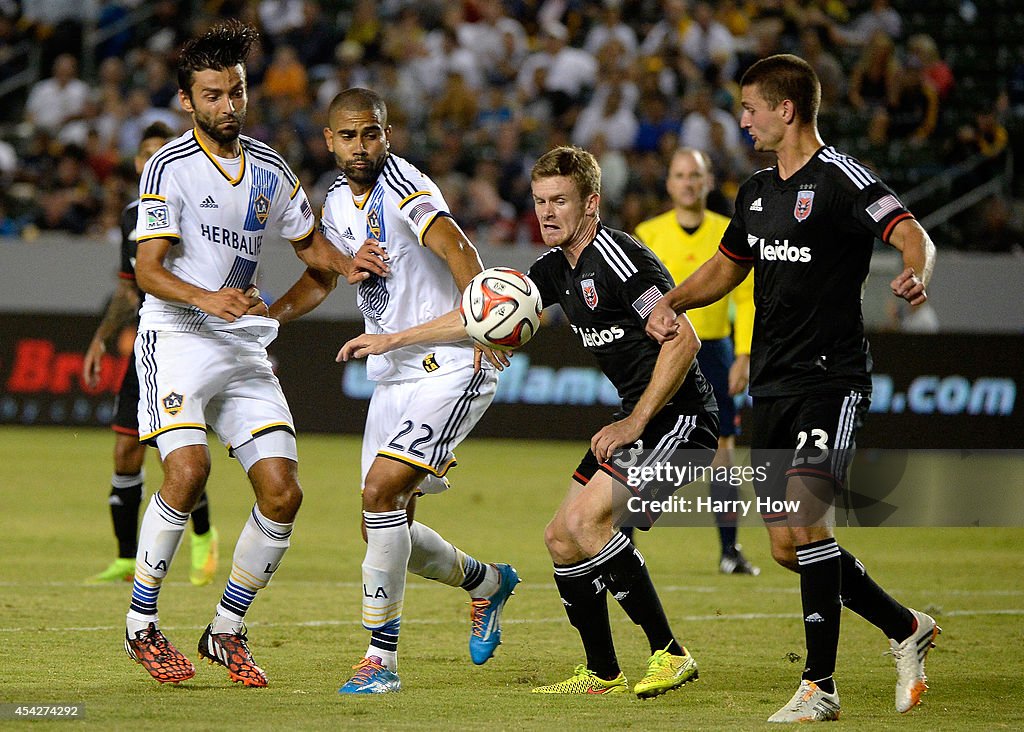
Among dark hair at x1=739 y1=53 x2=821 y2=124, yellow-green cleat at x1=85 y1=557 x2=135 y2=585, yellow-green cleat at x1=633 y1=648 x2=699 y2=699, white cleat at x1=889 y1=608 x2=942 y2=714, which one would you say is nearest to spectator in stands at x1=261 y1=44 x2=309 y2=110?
yellow-green cleat at x1=85 y1=557 x2=135 y2=585

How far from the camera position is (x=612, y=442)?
6.05 metres

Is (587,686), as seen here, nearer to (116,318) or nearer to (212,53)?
(212,53)

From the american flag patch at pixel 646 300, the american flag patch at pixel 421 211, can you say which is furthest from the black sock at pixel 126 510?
the american flag patch at pixel 646 300

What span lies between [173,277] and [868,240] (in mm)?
2826

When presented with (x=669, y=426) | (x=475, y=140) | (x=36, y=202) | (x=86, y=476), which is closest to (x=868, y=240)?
(x=669, y=426)

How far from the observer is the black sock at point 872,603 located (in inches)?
238

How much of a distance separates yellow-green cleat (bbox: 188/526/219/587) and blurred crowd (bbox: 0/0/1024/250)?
10071 millimetres

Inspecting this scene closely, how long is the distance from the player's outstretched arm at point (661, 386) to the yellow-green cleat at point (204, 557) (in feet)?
12.8

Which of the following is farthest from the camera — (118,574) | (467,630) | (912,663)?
(118,574)

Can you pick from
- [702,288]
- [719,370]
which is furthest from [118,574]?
[702,288]

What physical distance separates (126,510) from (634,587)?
418 centimetres

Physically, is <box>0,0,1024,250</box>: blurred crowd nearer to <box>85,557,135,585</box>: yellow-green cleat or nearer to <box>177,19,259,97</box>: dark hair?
<box>85,557,135,585</box>: yellow-green cleat

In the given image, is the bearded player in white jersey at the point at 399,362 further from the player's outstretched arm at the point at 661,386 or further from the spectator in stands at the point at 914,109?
the spectator in stands at the point at 914,109

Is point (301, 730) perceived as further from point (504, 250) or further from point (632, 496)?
point (504, 250)
